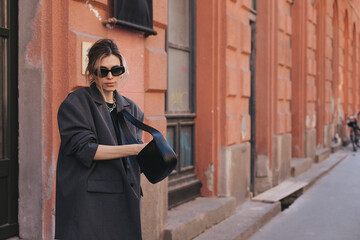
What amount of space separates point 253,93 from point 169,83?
8.69 feet

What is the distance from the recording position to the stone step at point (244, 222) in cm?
555

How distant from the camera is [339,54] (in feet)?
60.2

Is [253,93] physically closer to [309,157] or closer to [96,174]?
[309,157]

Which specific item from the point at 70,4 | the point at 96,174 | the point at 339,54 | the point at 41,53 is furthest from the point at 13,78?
the point at 339,54

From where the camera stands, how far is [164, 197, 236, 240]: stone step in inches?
200

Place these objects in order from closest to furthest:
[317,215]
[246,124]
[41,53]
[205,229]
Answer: [41,53]
[205,229]
[317,215]
[246,124]

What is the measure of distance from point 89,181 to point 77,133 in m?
0.24

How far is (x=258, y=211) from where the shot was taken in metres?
6.84

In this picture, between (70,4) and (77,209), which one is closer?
(77,209)

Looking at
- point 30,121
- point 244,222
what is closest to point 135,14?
point 30,121

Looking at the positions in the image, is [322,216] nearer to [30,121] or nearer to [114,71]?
[30,121]

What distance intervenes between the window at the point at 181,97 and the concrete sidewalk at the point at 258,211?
615 millimetres

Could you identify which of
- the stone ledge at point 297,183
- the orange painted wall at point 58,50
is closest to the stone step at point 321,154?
the stone ledge at point 297,183

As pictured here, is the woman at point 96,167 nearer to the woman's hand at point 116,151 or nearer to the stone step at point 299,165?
the woman's hand at point 116,151
